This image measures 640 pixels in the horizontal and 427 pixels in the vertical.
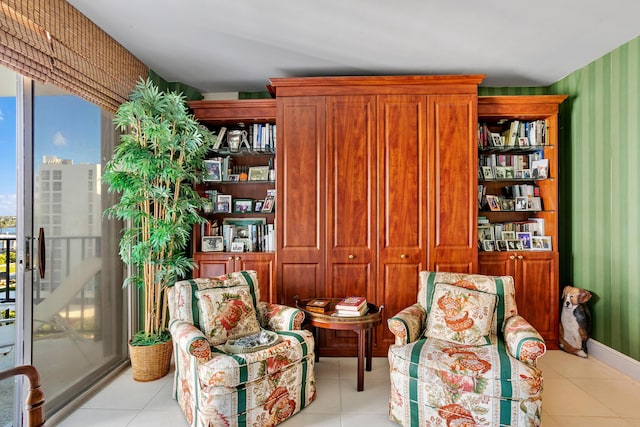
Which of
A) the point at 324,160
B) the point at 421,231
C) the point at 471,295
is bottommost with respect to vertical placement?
the point at 471,295

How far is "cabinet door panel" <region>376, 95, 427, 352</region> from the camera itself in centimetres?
320

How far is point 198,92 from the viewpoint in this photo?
393cm

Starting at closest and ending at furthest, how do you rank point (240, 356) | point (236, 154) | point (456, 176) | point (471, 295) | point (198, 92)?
point (240, 356) → point (471, 295) → point (456, 176) → point (236, 154) → point (198, 92)

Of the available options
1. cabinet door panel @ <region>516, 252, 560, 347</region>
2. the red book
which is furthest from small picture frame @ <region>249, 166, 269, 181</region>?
cabinet door panel @ <region>516, 252, 560, 347</region>

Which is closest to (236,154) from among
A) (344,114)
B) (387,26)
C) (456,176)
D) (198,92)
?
(198,92)

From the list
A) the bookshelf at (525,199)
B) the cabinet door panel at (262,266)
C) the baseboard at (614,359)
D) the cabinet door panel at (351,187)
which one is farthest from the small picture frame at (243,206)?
the baseboard at (614,359)

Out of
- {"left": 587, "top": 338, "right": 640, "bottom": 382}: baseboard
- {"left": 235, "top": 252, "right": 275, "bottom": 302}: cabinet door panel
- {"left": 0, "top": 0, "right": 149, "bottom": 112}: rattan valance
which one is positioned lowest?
{"left": 587, "top": 338, "right": 640, "bottom": 382}: baseboard

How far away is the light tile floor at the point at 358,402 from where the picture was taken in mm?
2229

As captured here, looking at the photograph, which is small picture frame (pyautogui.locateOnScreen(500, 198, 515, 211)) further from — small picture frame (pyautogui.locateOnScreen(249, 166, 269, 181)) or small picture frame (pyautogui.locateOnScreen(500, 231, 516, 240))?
small picture frame (pyautogui.locateOnScreen(249, 166, 269, 181))

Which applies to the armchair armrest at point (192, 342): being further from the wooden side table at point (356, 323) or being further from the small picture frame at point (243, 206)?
the small picture frame at point (243, 206)

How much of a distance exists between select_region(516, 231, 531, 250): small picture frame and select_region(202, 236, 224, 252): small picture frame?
291 cm

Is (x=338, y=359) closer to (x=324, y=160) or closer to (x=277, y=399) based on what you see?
(x=277, y=399)

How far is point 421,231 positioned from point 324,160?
108cm

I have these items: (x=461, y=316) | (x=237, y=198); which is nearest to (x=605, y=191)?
A: (x=461, y=316)
